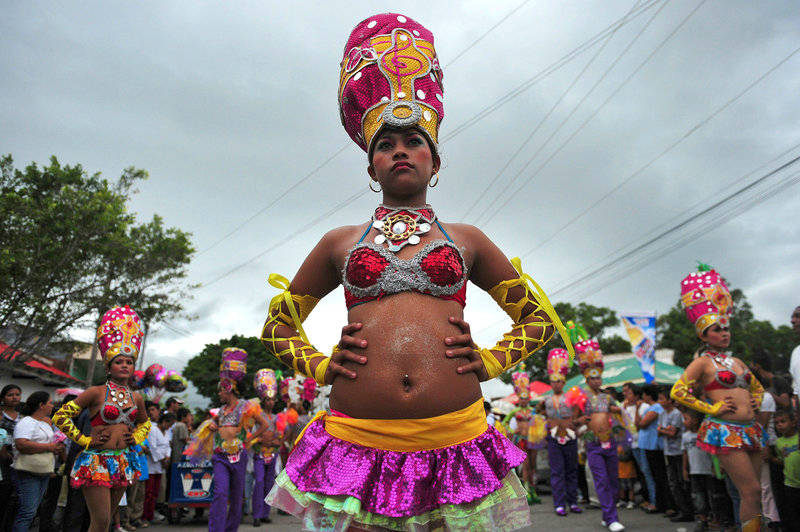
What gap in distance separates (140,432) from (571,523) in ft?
19.1

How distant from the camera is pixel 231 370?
7.59 m

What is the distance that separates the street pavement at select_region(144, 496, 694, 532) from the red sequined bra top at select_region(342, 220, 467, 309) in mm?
6300

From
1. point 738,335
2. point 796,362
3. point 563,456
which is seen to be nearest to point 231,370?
point 563,456

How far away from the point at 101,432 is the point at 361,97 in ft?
14.5

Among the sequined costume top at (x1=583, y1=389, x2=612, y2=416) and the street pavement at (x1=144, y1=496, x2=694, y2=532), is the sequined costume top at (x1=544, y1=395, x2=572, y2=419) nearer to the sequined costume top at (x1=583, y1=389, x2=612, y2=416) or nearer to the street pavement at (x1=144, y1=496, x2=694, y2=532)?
the sequined costume top at (x1=583, y1=389, x2=612, y2=416)

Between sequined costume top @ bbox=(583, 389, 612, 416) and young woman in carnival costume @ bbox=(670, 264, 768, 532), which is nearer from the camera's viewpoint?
young woman in carnival costume @ bbox=(670, 264, 768, 532)

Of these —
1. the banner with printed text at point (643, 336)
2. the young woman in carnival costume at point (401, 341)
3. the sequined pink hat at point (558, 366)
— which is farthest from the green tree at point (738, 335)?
the young woman in carnival costume at point (401, 341)

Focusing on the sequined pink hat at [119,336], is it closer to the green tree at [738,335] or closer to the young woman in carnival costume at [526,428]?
the young woman in carnival costume at [526,428]

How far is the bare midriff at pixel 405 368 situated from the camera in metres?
2.22

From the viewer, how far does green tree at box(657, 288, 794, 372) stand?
3547 centimetres

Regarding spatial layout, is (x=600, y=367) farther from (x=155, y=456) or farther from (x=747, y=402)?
(x=155, y=456)

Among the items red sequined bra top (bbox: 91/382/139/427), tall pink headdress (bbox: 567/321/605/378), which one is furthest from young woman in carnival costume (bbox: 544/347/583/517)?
red sequined bra top (bbox: 91/382/139/427)

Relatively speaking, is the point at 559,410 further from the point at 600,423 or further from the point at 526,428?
the point at 526,428

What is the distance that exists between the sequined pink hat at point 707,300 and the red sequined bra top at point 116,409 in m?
5.46
